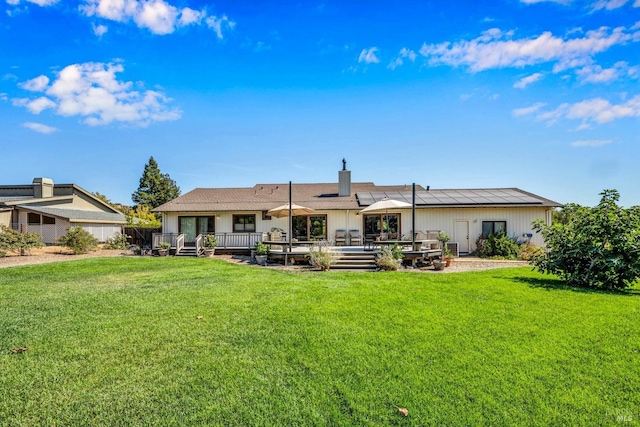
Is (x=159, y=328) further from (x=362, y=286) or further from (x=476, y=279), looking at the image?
(x=476, y=279)

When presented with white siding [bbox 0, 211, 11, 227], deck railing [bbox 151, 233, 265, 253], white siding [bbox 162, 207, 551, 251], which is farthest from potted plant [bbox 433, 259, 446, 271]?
white siding [bbox 0, 211, 11, 227]

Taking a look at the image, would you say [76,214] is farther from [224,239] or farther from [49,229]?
[224,239]

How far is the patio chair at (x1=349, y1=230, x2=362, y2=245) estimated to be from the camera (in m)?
17.9

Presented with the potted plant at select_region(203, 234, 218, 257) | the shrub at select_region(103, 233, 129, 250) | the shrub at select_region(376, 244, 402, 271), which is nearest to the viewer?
the shrub at select_region(376, 244, 402, 271)

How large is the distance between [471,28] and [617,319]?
9.26m

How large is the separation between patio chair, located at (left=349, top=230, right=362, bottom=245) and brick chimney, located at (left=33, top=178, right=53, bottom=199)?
27.4m

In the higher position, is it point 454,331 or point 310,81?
point 310,81

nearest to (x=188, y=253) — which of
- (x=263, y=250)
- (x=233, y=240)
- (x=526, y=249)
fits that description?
(x=233, y=240)

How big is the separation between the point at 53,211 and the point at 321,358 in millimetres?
28895

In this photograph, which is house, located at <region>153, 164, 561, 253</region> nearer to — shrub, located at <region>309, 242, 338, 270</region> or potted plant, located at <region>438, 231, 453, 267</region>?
potted plant, located at <region>438, 231, 453, 267</region>

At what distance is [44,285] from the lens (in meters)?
8.60

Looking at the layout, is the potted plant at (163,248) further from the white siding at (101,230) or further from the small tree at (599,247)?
the small tree at (599,247)

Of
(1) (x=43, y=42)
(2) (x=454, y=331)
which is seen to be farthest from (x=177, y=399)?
(1) (x=43, y=42)

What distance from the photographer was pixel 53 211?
2420 centimetres
